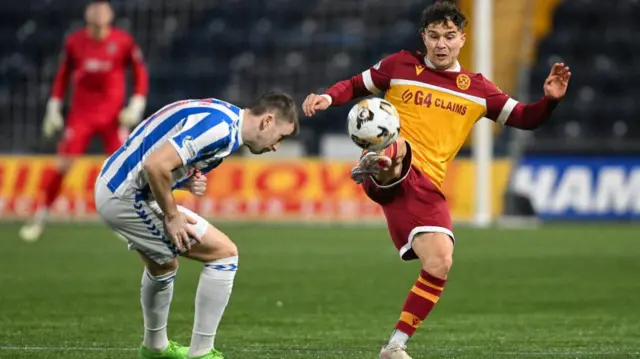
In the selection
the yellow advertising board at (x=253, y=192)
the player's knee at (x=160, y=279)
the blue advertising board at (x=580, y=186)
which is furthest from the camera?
the yellow advertising board at (x=253, y=192)

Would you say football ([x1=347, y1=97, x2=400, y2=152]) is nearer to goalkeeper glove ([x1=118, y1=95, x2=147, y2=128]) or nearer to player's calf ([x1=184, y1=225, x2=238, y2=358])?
player's calf ([x1=184, y1=225, x2=238, y2=358])

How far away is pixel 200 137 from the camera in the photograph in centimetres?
560

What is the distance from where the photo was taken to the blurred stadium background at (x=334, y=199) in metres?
7.62

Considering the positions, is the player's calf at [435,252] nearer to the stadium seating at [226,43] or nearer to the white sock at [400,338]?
the white sock at [400,338]

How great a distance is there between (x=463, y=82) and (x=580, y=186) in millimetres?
11348

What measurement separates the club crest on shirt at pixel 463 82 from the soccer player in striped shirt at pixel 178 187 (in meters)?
1.35

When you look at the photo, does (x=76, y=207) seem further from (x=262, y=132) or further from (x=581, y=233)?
(x=262, y=132)

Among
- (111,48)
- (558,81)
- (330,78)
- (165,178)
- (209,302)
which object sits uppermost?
(558,81)

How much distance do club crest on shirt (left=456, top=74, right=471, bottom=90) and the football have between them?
78cm

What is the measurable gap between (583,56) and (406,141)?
15.9m

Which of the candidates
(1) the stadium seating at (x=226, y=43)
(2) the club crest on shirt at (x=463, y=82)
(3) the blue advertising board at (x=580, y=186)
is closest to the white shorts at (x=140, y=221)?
(2) the club crest on shirt at (x=463, y=82)

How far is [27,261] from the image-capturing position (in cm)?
1194

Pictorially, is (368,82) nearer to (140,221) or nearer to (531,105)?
(531,105)

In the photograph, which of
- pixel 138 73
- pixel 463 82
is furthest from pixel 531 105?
pixel 138 73
